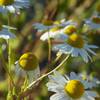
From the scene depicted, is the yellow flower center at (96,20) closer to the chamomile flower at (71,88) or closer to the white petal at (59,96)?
the chamomile flower at (71,88)

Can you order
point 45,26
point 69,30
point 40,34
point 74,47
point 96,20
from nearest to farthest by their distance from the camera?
point 74,47 < point 69,30 < point 45,26 < point 96,20 < point 40,34

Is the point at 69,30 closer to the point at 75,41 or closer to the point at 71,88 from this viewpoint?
the point at 75,41

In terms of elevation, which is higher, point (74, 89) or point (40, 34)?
point (74, 89)

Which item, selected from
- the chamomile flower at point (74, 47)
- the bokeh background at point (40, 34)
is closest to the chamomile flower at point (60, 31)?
the chamomile flower at point (74, 47)

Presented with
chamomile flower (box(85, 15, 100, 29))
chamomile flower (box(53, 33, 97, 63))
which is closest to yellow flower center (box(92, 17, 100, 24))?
chamomile flower (box(85, 15, 100, 29))

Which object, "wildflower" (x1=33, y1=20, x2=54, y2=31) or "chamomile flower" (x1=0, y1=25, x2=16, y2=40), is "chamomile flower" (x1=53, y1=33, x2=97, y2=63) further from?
"wildflower" (x1=33, y1=20, x2=54, y2=31)

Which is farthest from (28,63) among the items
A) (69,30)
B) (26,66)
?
(69,30)

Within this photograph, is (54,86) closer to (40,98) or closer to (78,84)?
(78,84)

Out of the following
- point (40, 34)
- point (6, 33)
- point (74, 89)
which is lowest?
point (40, 34)
